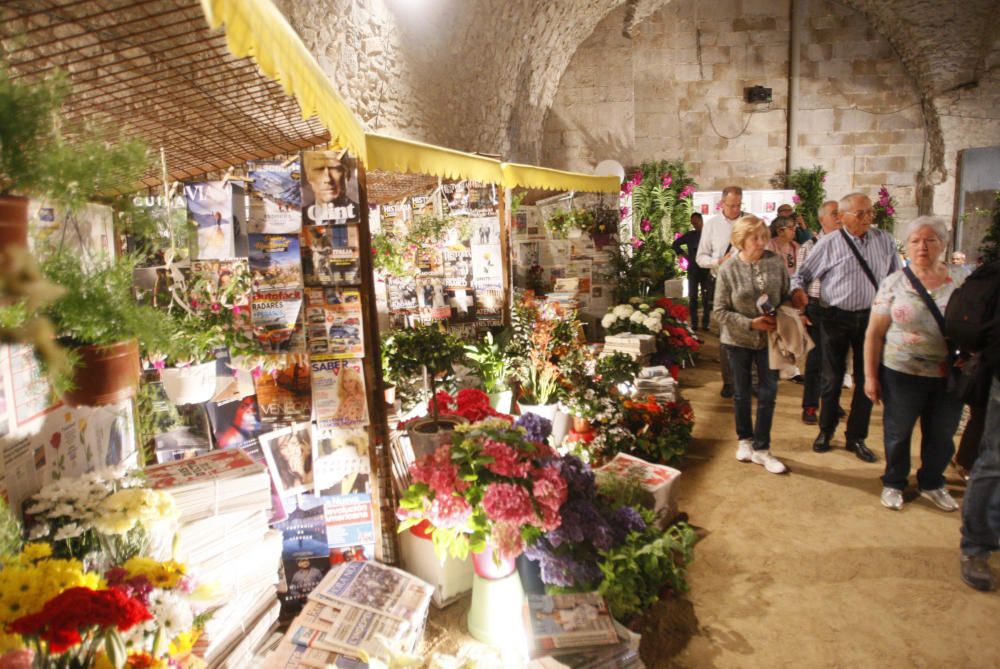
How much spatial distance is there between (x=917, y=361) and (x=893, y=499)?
2.78 ft

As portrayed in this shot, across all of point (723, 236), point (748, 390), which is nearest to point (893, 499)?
point (748, 390)

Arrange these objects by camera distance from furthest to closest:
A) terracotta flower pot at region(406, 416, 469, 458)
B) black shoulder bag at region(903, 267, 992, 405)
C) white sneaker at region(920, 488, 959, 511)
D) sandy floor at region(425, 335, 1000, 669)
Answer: white sneaker at region(920, 488, 959, 511)
terracotta flower pot at region(406, 416, 469, 458)
black shoulder bag at region(903, 267, 992, 405)
sandy floor at region(425, 335, 1000, 669)

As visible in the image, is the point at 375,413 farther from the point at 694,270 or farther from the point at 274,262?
the point at 694,270

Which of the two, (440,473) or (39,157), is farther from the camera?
(440,473)

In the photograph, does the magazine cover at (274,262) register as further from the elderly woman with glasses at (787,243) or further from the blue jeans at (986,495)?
the elderly woman with glasses at (787,243)

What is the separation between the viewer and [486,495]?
7.26 feet

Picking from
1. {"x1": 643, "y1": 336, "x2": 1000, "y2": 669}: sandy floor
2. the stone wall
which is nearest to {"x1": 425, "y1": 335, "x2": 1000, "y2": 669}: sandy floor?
{"x1": 643, "y1": 336, "x2": 1000, "y2": 669}: sandy floor

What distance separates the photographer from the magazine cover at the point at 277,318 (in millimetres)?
2436

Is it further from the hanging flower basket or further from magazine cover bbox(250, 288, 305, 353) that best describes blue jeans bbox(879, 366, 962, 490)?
the hanging flower basket

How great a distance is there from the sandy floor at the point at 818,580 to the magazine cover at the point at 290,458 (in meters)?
1.52

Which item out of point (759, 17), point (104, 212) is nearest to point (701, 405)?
point (104, 212)

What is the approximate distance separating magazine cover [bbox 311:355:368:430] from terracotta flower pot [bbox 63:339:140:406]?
93 centimetres

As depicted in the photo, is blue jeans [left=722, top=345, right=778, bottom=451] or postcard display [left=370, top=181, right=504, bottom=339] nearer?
blue jeans [left=722, top=345, right=778, bottom=451]

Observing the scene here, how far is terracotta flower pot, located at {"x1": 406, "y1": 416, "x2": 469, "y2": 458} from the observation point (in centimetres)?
283
